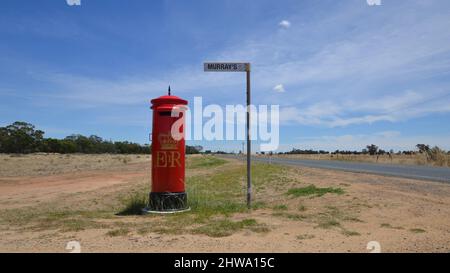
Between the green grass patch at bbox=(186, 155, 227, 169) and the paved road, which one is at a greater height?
the paved road

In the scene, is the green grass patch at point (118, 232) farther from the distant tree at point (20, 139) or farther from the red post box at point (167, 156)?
the distant tree at point (20, 139)

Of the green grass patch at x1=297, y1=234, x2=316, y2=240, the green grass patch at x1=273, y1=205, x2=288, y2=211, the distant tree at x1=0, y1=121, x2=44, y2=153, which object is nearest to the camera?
the green grass patch at x1=297, y1=234, x2=316, y2=240

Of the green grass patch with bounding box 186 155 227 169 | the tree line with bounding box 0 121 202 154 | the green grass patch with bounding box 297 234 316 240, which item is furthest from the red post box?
Answer: the tree line with bounding box 0 121 202 154

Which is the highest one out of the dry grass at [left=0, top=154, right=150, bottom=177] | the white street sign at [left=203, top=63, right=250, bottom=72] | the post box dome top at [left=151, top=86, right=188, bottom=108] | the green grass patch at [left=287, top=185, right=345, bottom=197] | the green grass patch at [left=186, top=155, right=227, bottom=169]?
the white street sign at [left=203, top=63, right=250, bottom=72]

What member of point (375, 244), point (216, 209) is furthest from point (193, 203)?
point (375, 244)

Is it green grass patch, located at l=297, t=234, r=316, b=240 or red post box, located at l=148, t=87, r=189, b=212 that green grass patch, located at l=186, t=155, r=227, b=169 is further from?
green grass patch, located at l=297, t=234, r=316, b=240

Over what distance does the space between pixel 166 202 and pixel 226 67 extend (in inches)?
137

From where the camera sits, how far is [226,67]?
919 cm

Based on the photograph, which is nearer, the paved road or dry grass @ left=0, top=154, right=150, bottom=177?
the paved road

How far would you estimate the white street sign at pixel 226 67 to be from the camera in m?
9.12

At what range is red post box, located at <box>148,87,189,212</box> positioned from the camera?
30.3 feet

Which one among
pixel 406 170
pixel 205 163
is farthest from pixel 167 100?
pixel 205 163

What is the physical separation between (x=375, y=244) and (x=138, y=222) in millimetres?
4627

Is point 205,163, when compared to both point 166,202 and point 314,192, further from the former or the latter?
point 166,202
